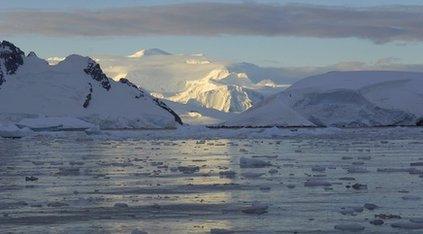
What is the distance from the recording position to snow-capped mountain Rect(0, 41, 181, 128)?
115688 mm

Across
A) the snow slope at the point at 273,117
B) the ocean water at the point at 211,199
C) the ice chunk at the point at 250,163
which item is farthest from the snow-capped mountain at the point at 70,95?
the ocean water at the point at 211,199

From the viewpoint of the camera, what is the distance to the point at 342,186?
16109mm

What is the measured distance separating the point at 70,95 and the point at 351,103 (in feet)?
157

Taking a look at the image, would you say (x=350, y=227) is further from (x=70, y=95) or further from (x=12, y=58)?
(x=12, y=58)

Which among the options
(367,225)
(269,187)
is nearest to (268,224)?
(367,225)

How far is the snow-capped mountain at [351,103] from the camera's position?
3770 inches

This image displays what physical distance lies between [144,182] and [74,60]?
390 ft

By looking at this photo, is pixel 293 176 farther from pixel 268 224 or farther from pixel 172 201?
pixel 268 224

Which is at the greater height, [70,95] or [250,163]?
[70,95]

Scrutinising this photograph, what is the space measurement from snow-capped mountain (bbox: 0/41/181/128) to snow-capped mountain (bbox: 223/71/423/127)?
66.5 ft

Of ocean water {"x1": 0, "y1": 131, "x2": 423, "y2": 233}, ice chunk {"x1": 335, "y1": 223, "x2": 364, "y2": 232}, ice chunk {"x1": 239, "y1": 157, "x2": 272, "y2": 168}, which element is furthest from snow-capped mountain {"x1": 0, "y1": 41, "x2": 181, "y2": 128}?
ice chunk {"x1": 335, "y1": 223, "x2": 364, "y2": 232}

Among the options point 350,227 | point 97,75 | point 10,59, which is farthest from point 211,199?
point 97,75

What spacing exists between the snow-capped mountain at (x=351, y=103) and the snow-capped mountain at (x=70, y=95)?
2026 centimetres

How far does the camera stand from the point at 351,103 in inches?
3831
